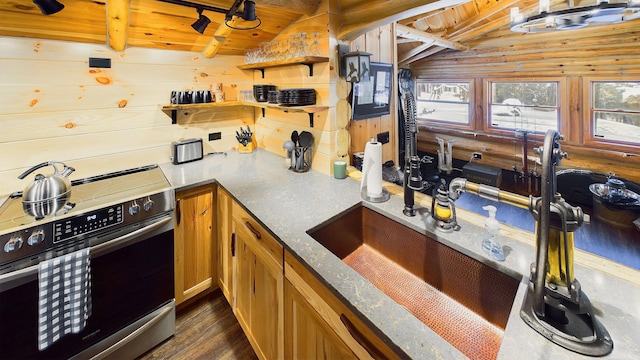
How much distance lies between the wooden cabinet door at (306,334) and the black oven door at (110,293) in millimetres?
921

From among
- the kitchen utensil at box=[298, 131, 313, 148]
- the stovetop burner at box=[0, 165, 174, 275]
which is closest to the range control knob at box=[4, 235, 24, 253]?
the stovetop burner at box=[0, 165, 174, 275]

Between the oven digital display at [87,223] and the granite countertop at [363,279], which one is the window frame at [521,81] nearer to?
the granite countertop at [363,279]

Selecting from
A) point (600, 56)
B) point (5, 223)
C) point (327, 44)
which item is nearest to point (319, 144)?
point (327, 44)

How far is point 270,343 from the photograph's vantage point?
1375 millimetres

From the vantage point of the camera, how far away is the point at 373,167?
1483mm

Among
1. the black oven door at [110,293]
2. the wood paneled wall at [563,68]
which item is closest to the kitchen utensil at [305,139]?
the black oven door at [110,293]

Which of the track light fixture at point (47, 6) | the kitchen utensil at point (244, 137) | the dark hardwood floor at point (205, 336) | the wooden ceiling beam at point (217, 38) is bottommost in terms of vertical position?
the dark hardwood floor at point (205, 336)

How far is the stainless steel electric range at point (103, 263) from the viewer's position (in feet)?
3.98

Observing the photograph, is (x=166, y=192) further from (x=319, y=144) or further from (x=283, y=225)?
(x=319, y=144)

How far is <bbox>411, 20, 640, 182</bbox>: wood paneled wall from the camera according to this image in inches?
152

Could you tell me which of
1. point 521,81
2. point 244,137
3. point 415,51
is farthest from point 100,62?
point 521,81

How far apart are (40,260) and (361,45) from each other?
2278 mm

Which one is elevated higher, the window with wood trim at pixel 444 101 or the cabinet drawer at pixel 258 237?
the window with wood trim at pixel 444 101

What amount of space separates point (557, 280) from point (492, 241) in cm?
31
